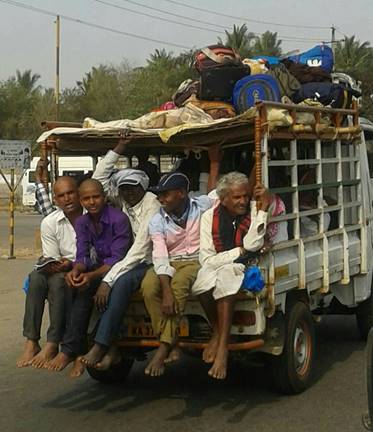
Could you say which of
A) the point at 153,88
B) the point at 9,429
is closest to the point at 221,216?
the point at 9,429

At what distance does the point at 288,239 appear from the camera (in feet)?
20.3

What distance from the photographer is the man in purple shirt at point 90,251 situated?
18.8 ft

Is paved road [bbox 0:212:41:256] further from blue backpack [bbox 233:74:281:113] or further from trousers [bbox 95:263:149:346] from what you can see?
trousers [bbox 95:263:149:346]

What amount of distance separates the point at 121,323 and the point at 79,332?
308 millimetres

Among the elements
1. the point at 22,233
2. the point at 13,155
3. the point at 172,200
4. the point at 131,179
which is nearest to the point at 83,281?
the point at 172,200

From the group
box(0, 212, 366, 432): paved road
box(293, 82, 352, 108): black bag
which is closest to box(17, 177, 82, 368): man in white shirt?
box(0, 212, 366, 432): paved road

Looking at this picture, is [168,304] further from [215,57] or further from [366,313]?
[366,313]

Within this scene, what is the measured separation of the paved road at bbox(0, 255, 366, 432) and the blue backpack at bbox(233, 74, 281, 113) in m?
2.36

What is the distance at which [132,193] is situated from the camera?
21.0 feet

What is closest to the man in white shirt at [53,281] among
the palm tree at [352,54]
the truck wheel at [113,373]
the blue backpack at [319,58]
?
the truck wheel at [113,373]

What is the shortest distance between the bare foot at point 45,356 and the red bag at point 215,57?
3.17m

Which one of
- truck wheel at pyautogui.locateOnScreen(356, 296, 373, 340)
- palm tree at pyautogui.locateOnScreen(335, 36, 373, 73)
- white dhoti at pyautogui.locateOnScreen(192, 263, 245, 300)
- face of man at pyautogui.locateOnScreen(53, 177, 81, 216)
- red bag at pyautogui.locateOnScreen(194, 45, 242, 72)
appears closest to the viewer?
white dhoti at pyautogui.locateOnScreen(192, 263, 245, 300)

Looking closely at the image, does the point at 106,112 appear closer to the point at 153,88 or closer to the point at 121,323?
the point at 153,88

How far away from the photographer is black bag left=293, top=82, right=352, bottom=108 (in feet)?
24.3
